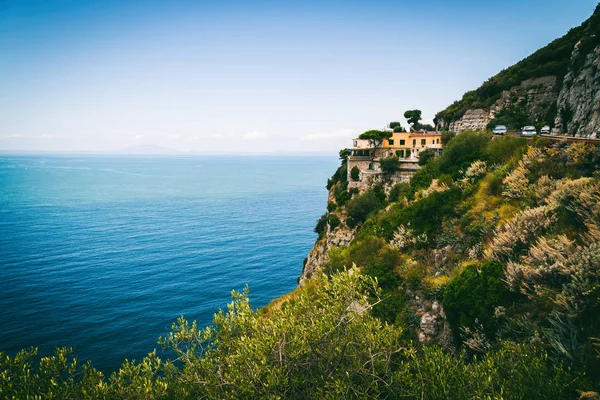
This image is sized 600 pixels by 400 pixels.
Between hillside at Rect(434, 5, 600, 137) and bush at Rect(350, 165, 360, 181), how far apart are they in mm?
24610

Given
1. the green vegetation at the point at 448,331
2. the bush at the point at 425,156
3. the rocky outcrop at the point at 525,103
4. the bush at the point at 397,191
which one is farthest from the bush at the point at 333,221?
the rocky outcrop at the point at 525,103

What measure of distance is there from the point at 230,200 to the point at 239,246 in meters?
70.0

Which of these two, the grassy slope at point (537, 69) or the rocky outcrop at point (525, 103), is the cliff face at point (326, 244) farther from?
the grassy slope at point (537, 69)

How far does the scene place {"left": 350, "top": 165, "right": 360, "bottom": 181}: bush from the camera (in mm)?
57694

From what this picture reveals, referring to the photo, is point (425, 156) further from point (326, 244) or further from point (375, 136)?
point (326, 244)

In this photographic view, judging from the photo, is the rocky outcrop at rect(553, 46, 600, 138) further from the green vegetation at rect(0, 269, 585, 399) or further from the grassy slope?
the green vegetation at rect(0, 269, 585, 399)

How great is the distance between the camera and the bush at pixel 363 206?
159 feet

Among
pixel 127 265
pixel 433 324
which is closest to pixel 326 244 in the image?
pixel 433 324

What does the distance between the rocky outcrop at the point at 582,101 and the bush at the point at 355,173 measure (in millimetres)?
29025

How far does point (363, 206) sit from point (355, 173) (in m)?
11.1

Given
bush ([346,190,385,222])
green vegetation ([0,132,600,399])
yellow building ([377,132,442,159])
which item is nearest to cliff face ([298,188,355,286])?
bush ([346,190,385,222])

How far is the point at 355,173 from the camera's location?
57.9 m

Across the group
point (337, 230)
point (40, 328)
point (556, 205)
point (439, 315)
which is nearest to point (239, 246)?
point (337, 230)

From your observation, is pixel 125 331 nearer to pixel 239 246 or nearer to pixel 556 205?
pixel 239 246
